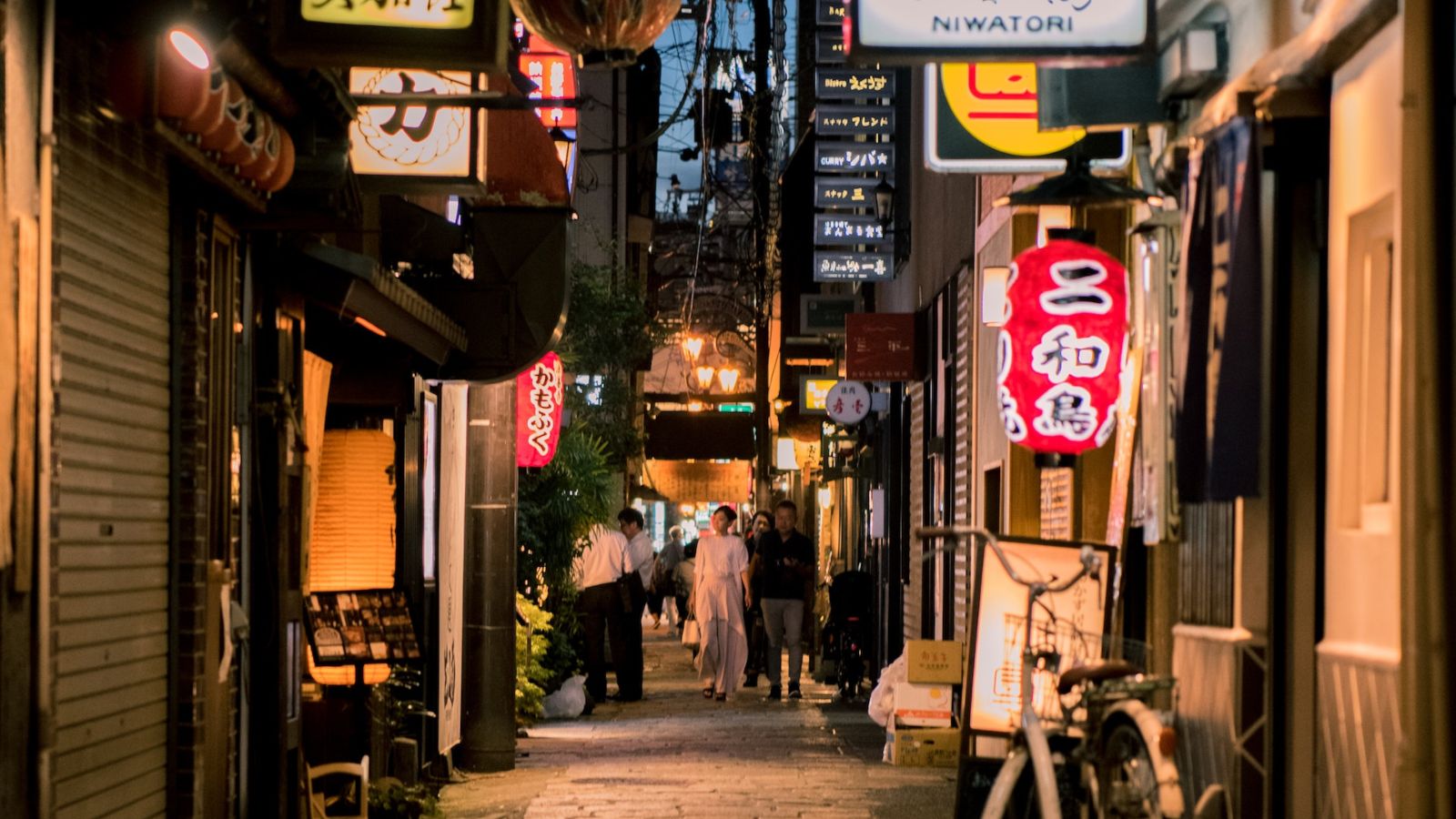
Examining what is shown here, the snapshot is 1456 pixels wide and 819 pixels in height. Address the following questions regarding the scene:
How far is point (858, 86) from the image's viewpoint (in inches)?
1019

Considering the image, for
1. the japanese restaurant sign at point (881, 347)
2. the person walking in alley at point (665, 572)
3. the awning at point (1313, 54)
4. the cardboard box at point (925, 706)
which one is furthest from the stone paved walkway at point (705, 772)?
the person walking in alley at point (665, 572)

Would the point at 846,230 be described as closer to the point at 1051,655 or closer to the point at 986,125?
the point at 986,125

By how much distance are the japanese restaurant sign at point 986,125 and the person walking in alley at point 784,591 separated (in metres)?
11.3

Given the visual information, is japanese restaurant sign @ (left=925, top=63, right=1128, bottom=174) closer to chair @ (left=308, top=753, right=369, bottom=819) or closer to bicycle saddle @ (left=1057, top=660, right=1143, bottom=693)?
bicycle saddle @ (left=1057, top=660, right=1143, bottom=693)

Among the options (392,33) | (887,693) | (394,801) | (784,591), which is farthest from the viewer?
(784,591)

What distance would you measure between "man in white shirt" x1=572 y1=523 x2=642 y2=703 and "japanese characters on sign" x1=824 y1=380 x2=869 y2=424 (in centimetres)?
645

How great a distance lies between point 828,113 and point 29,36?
65.0 ft

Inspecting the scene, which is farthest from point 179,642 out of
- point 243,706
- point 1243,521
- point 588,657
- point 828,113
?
point 828,113

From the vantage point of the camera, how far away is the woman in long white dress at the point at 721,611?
22.8 metres

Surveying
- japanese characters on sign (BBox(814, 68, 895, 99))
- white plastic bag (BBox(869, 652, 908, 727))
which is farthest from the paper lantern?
japanese characters on sign (BBox(814, 68, 895, 99))

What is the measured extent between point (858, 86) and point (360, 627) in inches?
616

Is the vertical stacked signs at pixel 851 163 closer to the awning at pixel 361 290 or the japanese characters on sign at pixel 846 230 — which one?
the japanese characters on sign at pixel 846 230

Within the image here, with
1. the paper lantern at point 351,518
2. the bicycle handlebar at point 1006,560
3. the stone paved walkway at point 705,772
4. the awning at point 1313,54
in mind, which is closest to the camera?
the awning at point 1313,54

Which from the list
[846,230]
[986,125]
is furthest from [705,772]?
[846,230]
